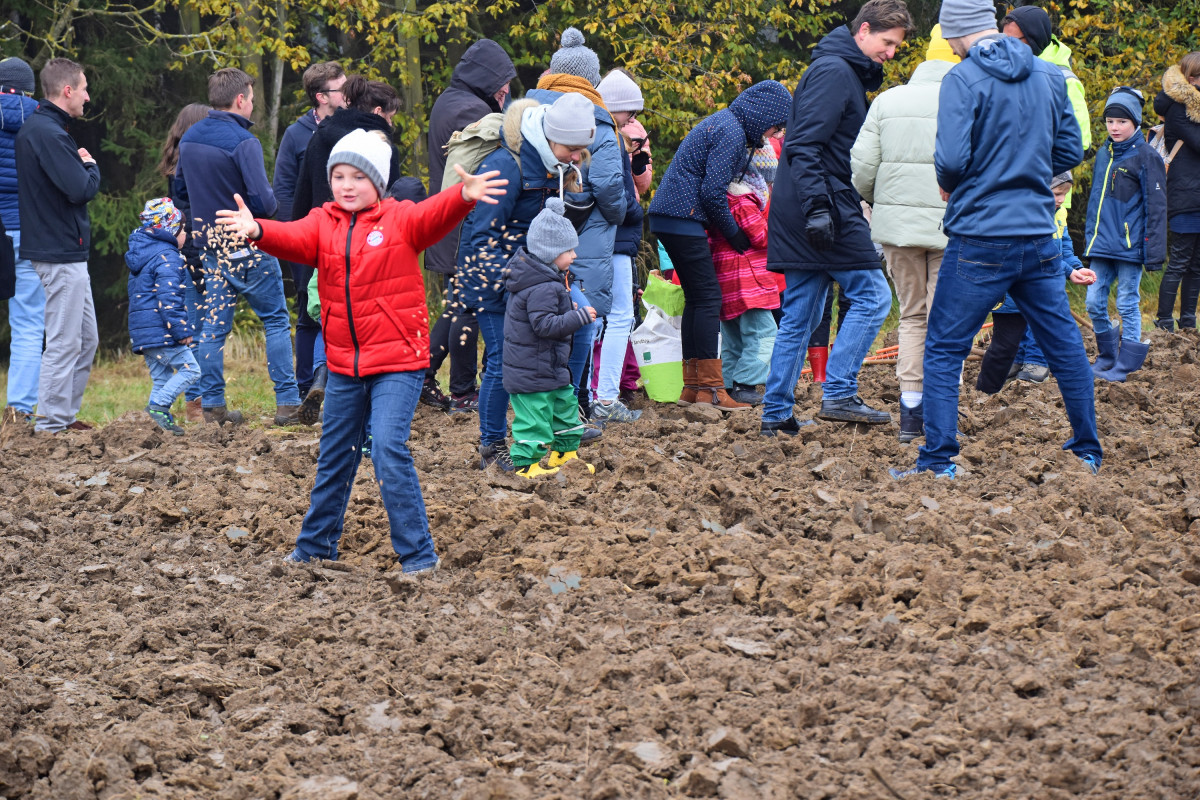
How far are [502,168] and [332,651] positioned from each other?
2986mm

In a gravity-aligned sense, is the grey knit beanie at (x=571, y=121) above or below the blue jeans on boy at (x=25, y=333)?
above

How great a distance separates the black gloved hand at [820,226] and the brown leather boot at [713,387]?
1770 mm

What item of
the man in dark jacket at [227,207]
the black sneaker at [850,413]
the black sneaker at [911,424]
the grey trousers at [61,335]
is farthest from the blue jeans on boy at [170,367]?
the black sneaker at [911,424]

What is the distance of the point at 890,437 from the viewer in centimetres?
681

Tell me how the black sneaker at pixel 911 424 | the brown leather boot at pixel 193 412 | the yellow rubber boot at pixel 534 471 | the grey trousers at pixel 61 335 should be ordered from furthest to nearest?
the brown leather boot at pixel 193 412 < the grey trousers at pixel 61 335 < the black sneaker at pixel 911 424 < the yellow rubber boot at pixel 534 471

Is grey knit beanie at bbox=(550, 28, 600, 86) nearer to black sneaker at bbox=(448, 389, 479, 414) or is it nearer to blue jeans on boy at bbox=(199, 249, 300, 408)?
black sneaker at bbox=(448, 389, 479, 414)

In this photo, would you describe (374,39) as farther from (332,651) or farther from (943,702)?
(943,702)

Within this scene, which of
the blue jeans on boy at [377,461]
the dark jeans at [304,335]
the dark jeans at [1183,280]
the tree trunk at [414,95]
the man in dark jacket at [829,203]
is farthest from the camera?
the tree trunk at [414,95]

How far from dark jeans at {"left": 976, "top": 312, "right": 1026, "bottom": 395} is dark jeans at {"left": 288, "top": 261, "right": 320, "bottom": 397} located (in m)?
4.45

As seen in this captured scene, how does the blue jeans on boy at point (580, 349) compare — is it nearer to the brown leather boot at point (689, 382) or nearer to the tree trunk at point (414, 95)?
the brown leather boot at point (689, 382)

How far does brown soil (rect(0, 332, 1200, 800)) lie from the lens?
3.39 m

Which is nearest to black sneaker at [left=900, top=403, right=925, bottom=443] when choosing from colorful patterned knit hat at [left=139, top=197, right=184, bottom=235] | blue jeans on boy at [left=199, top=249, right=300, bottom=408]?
blue jeans on boy at [left=199, top=249, right=300, bottom=408]

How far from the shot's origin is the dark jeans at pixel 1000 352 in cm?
774

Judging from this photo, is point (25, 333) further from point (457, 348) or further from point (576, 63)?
point (576, 63)
